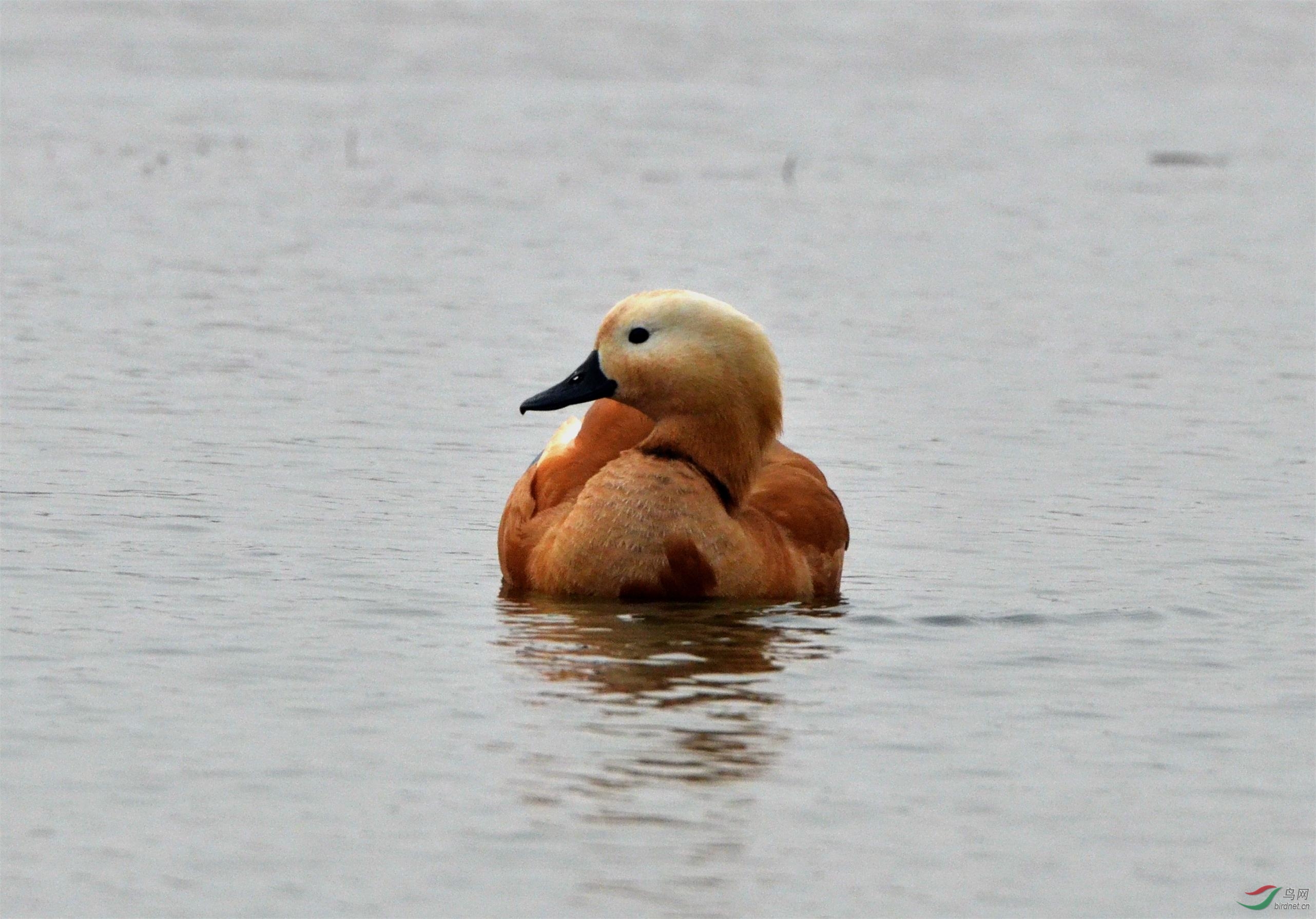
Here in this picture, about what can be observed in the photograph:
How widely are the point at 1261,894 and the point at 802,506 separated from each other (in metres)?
4.17

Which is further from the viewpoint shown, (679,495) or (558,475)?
(558,475)

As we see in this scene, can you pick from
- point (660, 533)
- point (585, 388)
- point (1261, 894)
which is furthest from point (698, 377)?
point (1261, 894)

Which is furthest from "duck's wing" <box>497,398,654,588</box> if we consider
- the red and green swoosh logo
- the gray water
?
the red and green swoosh logo

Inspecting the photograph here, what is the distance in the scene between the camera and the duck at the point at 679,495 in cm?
1027

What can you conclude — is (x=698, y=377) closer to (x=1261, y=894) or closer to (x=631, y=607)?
(x=631, y=607)

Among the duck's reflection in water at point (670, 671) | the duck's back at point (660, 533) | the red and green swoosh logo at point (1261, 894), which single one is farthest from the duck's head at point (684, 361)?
the red and green swoosh logo at point (1261, 894)

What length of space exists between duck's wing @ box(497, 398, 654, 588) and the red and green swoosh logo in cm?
427

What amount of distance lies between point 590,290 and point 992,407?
4.63 m

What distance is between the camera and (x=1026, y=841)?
285 inches

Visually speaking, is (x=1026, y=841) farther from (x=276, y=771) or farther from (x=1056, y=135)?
(x=1056, y=135)

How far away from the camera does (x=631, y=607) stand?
10188 millimetres

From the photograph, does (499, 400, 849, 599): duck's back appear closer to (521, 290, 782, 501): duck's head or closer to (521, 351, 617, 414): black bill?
(521, 290, 782, 501): duck's head

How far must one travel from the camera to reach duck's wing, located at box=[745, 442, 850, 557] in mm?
10742

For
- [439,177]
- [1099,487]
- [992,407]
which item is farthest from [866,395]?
[439,177]
